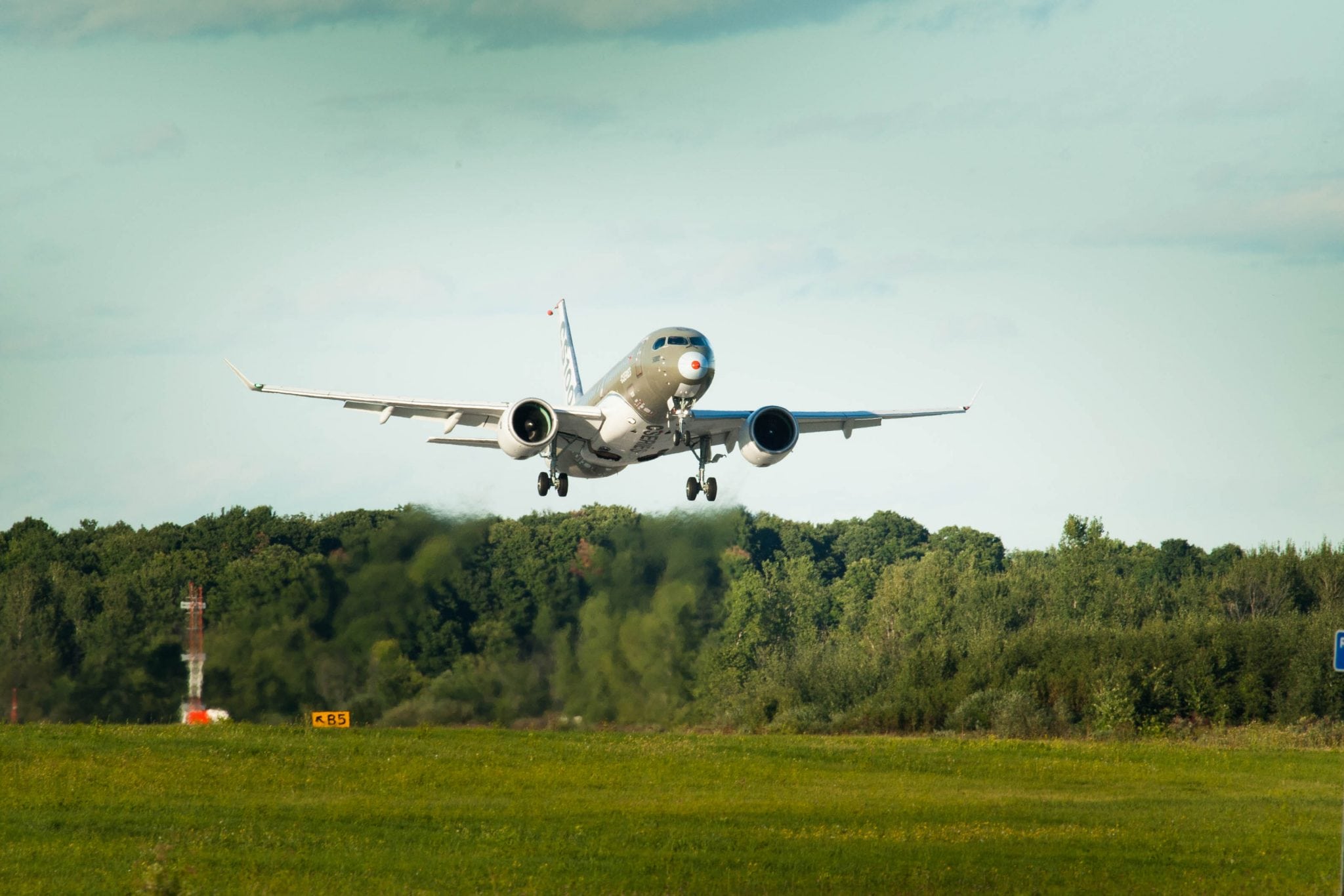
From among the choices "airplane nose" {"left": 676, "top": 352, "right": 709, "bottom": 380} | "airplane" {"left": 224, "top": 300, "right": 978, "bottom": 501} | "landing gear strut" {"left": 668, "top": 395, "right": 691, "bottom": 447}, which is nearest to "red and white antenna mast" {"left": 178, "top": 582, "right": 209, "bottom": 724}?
"airplane" {"left": 224, "top": 300, "right": 978, "bottom": 501}

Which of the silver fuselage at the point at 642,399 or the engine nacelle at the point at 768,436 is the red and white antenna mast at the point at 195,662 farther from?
the engine nacelle at the point at 768,436

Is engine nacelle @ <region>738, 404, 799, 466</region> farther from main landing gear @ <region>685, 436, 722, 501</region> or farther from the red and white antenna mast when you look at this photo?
the red and white antenna mast

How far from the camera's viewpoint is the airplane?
37281 mm

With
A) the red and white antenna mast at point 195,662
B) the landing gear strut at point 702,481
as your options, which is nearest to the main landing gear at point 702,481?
the landing gear strut at point 702,481

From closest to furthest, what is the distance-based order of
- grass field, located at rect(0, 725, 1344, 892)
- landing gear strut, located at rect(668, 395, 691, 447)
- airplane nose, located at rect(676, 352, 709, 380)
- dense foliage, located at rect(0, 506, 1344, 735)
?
grass field, located at rect(0, 725, 1344, 892) < airplane nose, located at rect(676, 352, 709, 380) < landing gear strut, located at rect(668, 395, 691, 447) < dense foliage, located at rect(0, 506, 1344, 735)

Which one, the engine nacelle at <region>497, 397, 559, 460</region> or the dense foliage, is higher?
the engine nacelle at <region>497, 397, 559, 460</region>

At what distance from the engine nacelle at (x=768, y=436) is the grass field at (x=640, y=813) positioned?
882 cm

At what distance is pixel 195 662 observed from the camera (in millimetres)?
49875

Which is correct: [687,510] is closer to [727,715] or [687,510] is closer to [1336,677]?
[727,715]

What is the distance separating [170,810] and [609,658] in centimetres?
1914

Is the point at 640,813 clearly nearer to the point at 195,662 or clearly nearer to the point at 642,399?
the point at 642,399

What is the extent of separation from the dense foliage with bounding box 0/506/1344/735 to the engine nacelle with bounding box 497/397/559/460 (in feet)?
37.1

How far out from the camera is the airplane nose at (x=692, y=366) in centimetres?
3641

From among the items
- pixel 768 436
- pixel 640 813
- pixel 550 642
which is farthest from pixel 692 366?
pixel 550 642
